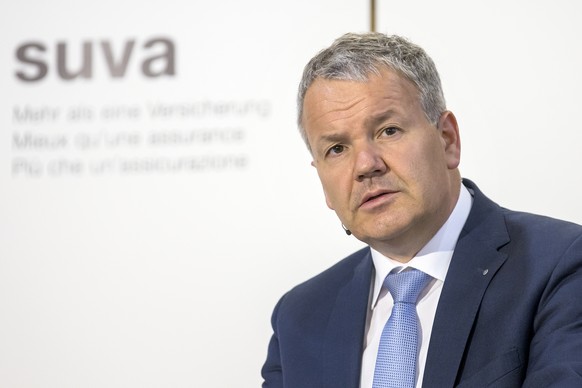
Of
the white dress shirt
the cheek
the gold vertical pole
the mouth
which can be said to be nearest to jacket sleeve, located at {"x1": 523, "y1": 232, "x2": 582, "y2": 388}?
the white dress shirt

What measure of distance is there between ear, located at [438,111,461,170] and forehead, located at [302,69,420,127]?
11 centimetres

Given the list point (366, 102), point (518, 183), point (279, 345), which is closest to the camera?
point (366, 102)

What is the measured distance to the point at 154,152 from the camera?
3020 millimetres

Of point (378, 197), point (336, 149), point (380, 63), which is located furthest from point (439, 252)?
point (380, 63)

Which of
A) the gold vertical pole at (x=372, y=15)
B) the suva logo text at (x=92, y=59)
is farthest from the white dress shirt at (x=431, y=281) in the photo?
the suva logo text at (x=92, y=59)

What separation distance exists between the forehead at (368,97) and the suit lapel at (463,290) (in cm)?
34

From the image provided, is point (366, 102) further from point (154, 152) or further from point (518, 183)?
point (154, 152)

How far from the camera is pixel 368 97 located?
213cm

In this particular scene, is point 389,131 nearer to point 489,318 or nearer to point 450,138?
point 450,138

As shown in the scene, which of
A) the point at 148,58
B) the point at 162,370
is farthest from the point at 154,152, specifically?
the point at 162,370

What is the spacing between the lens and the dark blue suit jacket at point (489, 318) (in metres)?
1.90

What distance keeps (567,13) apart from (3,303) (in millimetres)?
2088

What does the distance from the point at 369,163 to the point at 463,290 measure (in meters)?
0.36

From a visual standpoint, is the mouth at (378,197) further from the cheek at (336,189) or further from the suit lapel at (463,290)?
the suit lapel at (463,290)
